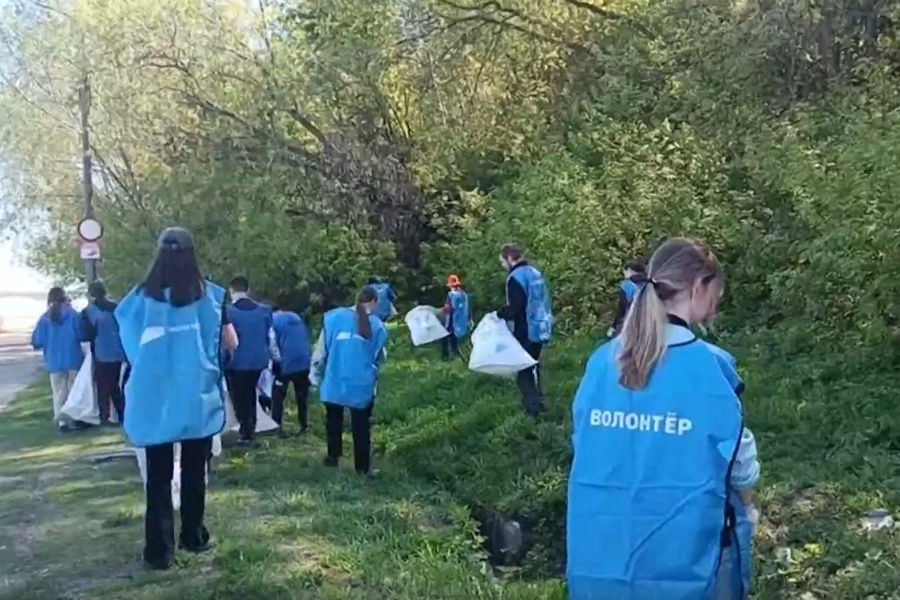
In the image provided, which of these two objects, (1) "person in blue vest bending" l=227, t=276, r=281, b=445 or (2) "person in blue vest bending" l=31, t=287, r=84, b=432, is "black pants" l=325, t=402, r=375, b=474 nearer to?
(1) "person in blue vest bending" l=227, t=276, r=281, b=445

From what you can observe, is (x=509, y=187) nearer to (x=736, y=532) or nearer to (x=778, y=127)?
(x=778, y=127)

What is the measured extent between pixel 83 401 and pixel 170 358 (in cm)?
841

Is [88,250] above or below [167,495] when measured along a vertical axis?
above

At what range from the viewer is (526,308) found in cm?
1302

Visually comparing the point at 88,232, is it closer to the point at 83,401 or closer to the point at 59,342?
the point at 59,342

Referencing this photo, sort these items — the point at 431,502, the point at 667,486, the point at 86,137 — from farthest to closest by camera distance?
the point at 86,137 → the point at 431,502 → the point at 667,486

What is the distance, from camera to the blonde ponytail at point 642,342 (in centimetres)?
364

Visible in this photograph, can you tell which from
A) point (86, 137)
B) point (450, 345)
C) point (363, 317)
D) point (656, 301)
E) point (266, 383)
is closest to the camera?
point (656, 301)

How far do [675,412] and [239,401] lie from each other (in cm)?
1002

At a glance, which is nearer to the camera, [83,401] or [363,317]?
[363,317]

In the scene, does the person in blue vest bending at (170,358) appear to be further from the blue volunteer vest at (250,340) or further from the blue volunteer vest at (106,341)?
the blue volunteer vest at (106,341)

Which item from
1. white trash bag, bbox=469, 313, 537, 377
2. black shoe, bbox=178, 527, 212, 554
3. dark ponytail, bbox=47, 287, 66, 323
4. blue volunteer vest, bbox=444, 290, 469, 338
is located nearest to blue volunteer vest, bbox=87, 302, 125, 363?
dark ponytail, bbox=47, 287, 66, 323

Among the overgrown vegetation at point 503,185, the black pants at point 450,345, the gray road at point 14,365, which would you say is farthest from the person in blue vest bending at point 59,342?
the black pants at point 450,345

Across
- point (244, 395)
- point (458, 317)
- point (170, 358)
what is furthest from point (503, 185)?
point (170, 358)
